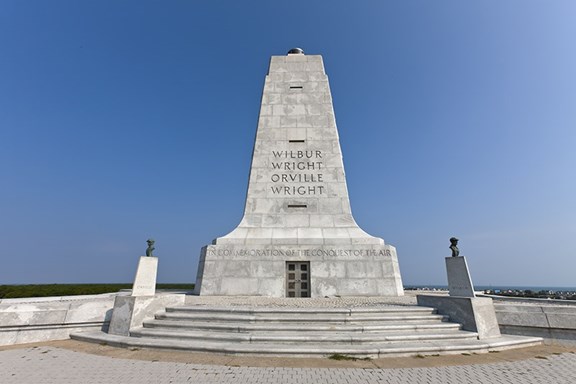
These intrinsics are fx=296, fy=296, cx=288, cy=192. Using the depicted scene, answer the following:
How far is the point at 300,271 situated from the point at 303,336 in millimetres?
6474

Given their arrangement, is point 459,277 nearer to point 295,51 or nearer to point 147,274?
point 147,274

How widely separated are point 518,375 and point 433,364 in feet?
4.76

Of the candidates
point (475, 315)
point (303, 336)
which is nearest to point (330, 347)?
point (303, 336)

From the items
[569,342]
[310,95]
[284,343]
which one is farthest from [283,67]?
[569,342]

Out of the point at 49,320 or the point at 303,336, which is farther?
the point at 49,320

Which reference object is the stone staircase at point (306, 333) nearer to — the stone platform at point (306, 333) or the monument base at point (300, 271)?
the stone platform at point (306, 333)

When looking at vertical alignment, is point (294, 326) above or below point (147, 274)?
below

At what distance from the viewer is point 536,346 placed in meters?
7.72

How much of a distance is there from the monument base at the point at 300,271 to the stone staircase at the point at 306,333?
400 cm

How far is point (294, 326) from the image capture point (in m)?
7.76

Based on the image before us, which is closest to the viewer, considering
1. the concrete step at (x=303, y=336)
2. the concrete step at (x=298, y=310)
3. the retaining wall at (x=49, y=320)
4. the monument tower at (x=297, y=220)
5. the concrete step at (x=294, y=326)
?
the concrete step at (x=303, y=336)

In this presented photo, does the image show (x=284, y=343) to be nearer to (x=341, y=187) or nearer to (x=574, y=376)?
(x=574, y=376)

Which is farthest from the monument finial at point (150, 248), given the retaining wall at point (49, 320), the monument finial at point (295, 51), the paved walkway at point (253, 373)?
the monument finial at point (295, 51)

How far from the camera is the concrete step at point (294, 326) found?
7617 mm
